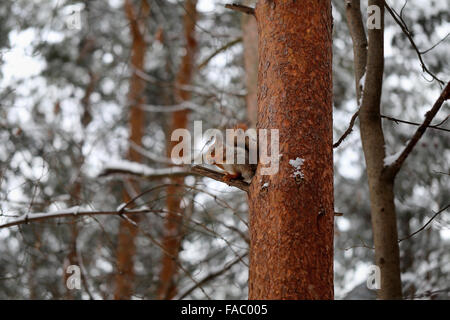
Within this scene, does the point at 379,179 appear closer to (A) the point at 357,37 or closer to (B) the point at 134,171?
(A) the point at 357,37

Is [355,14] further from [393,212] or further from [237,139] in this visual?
[237,139]

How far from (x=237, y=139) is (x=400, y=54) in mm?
4147

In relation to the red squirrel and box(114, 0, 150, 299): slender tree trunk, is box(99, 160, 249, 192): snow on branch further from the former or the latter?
box(114, 0, 150, 299): slender tree trunk

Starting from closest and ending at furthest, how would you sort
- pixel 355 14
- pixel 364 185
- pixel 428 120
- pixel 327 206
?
pixel 327 206 → pixel 428 120 → pixel 355 14 → pixel 364 185

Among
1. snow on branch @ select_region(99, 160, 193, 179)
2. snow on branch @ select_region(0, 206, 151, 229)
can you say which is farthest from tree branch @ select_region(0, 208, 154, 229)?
snow on branch @ select_region(99, 160, 193, 179)

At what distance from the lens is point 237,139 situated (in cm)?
212

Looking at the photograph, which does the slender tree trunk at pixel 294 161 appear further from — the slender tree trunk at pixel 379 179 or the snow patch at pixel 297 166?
the slender tree trunk at pixel 379 179

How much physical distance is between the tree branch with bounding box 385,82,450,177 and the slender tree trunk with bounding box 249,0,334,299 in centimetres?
57

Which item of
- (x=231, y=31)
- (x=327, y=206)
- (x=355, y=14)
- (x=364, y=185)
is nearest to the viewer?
(x=327, y=206)

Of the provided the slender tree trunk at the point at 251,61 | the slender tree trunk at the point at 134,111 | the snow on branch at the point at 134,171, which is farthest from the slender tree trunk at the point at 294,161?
the slender tree trunk at the point at 134,111

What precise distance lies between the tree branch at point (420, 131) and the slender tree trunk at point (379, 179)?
5 cm

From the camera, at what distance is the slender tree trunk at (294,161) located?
6.05 ft
